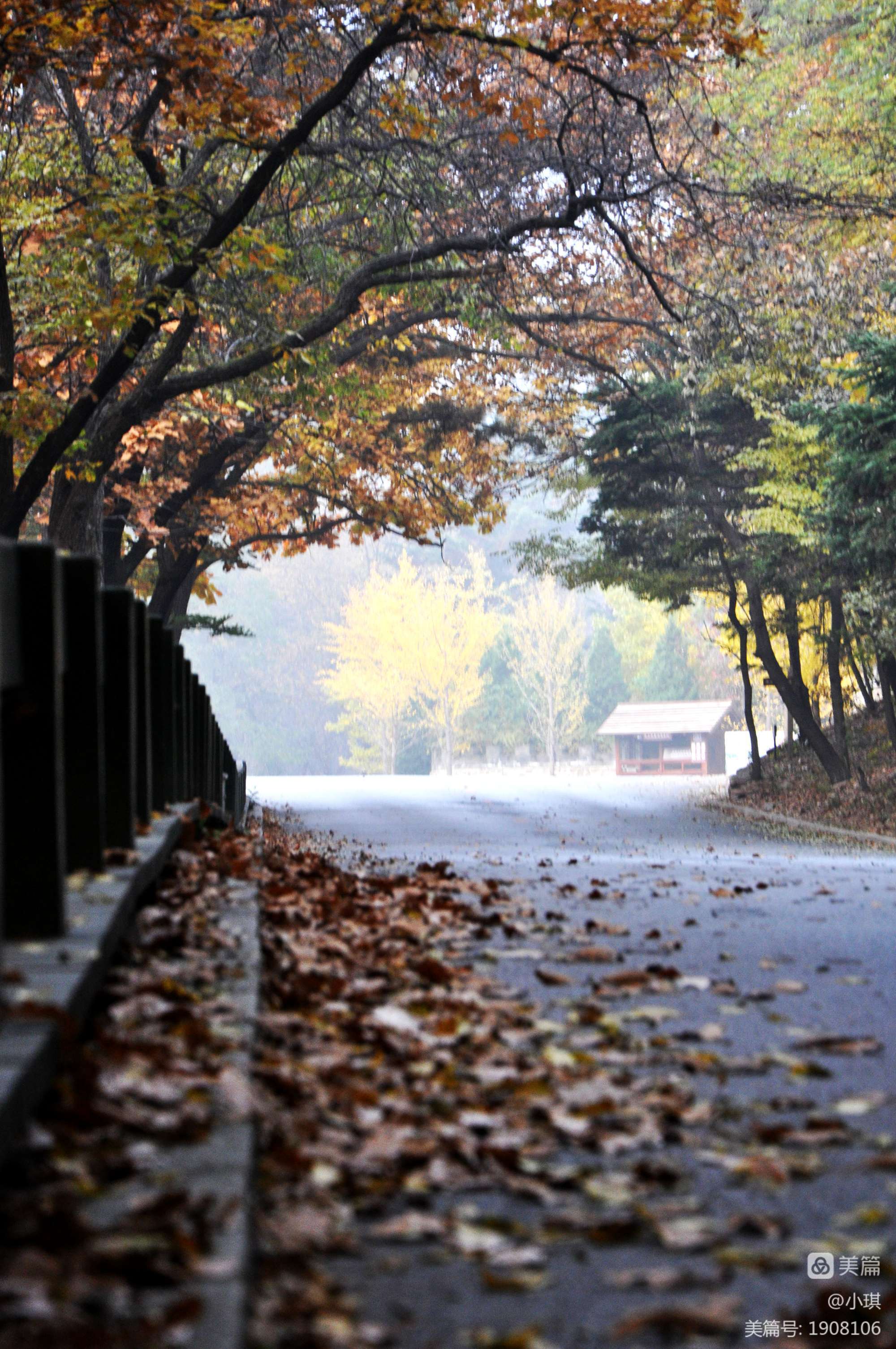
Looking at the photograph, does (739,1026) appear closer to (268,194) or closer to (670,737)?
(268,194)

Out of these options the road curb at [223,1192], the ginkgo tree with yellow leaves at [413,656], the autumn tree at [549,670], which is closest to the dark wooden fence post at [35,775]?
the road curb at [223,1192]

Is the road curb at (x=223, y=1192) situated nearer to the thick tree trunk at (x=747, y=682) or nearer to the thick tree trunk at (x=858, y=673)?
the thick tree trunk at (x=858, y=673)

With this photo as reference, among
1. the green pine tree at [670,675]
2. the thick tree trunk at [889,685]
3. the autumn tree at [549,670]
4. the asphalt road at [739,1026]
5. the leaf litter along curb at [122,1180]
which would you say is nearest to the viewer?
the leaf litter along curb at [122,1180]

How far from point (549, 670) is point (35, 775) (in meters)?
72.5

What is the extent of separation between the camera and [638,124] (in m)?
21.3

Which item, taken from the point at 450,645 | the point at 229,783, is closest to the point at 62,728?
the point at 229,783

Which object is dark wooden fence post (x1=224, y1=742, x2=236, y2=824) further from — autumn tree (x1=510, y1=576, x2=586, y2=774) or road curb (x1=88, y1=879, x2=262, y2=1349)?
autumn tree (x1=510, y1=576, x2=586, y2=774)

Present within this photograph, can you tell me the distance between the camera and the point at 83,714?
4785 millimetres

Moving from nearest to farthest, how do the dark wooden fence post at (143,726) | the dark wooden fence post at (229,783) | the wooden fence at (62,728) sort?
the wooden fence at (62,728), the dark wooden fence post at (143,726), the dark wooden fence post at (229,783)

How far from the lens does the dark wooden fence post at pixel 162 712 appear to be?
7484 mm

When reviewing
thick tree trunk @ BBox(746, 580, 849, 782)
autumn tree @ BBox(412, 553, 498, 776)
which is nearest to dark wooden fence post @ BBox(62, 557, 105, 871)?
thick tree trunk @ BBox(746, 580, 849, 782)

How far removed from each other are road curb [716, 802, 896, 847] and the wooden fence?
588 inches

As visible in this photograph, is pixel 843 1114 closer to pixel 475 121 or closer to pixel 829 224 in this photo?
pixel 475 121

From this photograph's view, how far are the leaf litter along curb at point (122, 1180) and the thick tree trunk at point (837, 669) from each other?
78.0ft
